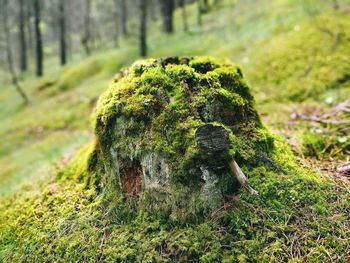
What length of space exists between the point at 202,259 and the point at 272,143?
5.57 ft

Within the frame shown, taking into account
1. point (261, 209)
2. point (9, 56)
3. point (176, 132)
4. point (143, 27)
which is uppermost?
point (143, 27)

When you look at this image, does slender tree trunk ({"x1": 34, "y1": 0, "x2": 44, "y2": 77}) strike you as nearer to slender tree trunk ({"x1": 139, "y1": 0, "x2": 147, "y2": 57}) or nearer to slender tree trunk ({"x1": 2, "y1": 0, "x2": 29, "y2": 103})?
slender tree trunk ({"x1": 2, "y1": 0, "x2": 29, "y2": 103})

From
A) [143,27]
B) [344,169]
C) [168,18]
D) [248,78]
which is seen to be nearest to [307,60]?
[248,78]

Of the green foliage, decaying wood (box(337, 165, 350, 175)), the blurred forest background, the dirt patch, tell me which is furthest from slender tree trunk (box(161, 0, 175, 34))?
the dirt patch

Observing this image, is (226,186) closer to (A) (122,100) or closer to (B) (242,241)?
(B) (242,241)

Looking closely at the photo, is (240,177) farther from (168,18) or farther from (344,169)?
(168,18)

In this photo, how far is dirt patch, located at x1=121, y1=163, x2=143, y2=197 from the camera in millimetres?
3781

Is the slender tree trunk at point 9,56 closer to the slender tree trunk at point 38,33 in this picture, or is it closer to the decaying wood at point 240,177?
the slender tree trunk at point 38,33

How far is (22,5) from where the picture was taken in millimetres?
27547

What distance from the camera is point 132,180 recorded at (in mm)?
3859

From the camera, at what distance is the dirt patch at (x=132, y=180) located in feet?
12.4

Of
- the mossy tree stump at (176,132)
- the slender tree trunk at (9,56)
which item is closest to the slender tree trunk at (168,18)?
the slender tree trunk at (9,56)

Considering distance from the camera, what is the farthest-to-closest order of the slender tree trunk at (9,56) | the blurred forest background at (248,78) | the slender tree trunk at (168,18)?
the slender tree trunk at (168,18) < the slender tree trunk at (9,56) < the blurred forest background at (248,78)

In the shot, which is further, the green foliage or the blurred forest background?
the green foliage
